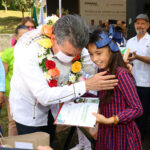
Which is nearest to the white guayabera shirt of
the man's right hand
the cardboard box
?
the man's right hand

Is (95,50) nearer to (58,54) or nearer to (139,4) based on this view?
(58,54)

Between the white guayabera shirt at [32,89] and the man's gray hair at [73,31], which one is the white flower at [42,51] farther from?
the man's gray hair at [73,31]

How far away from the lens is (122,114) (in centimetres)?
148

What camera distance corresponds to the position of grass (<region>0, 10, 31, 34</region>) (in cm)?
1517

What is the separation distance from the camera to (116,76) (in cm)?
157

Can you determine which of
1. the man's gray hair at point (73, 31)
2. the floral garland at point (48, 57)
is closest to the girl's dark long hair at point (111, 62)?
the man's gray hair at point (73, 31)

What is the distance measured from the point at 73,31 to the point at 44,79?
446mm

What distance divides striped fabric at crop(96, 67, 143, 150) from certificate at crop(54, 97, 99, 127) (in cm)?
15

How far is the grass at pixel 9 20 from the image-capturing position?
15173 millimetres

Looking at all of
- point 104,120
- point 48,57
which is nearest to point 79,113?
point 104,120

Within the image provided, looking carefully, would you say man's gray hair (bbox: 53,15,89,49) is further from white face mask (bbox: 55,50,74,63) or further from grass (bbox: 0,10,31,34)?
grass (bbox: 0,10,31,34)

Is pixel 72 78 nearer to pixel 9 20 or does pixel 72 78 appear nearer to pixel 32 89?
pixel 32 89

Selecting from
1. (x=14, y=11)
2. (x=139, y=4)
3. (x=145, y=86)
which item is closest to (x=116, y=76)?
(x=145, y=86)

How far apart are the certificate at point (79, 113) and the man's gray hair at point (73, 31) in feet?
1.41
